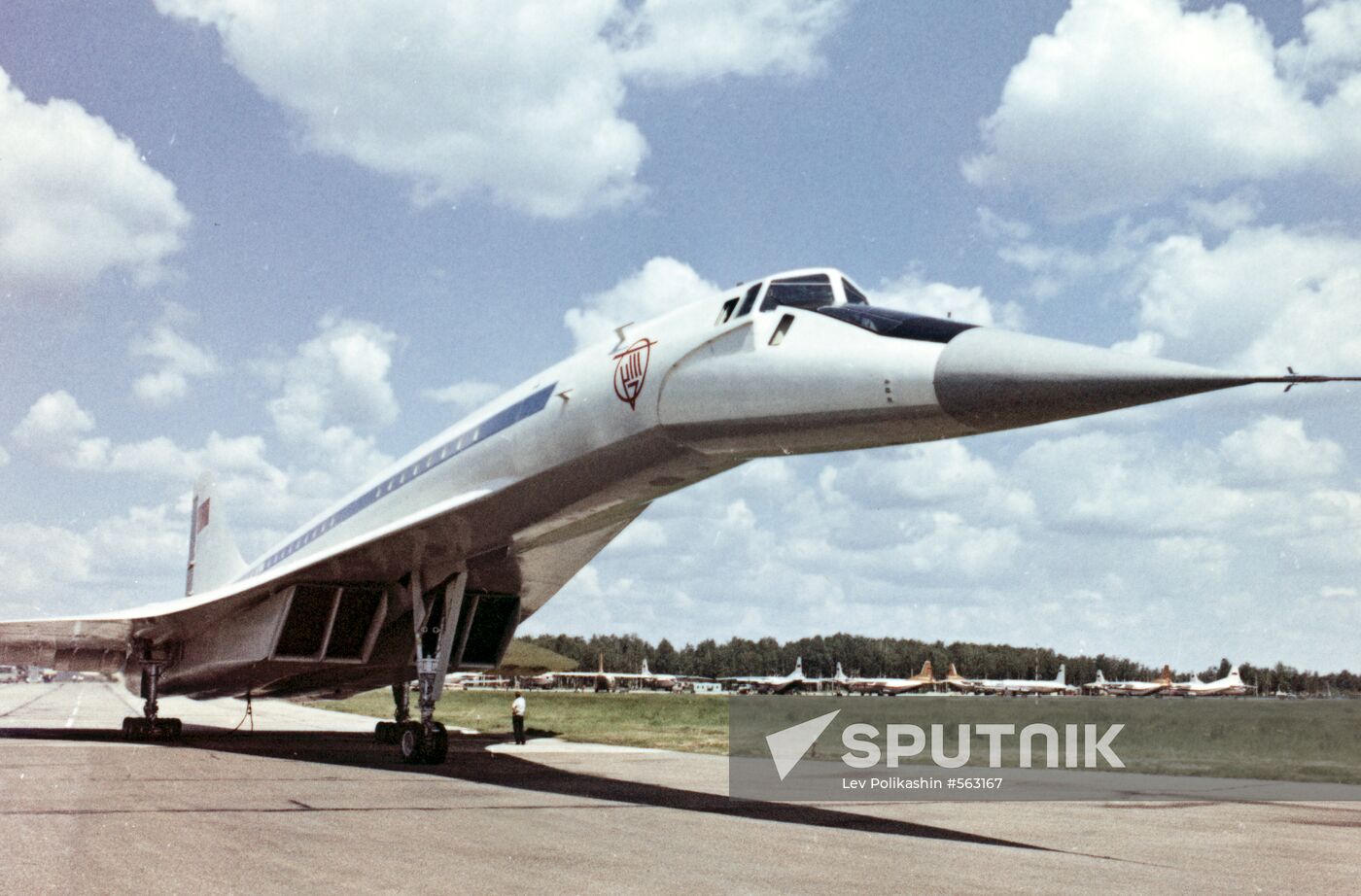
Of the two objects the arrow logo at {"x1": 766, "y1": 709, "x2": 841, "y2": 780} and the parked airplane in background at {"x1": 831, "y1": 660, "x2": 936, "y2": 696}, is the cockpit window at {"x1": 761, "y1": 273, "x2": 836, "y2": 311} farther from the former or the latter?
the parked airplane in background at {"x1": 831, "y1": 660, "x2": 936, "y2": 696}

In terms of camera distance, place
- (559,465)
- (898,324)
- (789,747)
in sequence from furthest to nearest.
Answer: (789,747) < (559,465) < (898,324)

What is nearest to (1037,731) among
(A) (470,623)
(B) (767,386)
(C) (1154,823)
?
(A) (470,623)

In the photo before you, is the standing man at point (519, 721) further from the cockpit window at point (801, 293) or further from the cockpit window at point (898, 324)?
the cockpit window at point (898, 324)

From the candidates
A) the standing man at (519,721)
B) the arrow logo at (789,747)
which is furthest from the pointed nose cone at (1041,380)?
the standing man at (519,721)

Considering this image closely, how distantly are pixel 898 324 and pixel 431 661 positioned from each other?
23.1 feet

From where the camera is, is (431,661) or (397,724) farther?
(397,724)

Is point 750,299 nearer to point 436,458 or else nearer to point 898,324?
point 898,324

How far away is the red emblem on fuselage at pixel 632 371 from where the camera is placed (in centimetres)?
954

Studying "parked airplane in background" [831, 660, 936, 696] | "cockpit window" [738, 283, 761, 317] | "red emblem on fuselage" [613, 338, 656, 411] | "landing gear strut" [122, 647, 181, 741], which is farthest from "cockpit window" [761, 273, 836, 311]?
"parked airplane in background" [831, 660, 936, 696]

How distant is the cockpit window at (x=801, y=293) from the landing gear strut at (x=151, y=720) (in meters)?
12.4

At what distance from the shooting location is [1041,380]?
6324 mm

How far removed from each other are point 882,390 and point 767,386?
43.6 inches

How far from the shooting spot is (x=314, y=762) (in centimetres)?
1287

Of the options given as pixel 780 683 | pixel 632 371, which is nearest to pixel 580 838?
pixel 632 371
